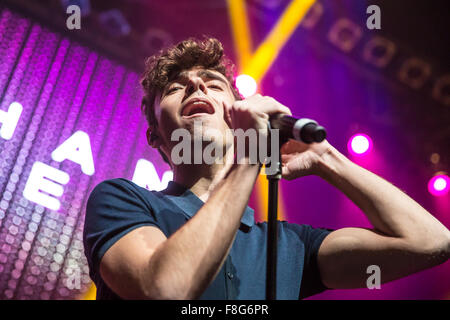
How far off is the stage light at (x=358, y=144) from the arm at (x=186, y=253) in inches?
112

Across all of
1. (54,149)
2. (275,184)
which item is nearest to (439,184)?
(54,149)

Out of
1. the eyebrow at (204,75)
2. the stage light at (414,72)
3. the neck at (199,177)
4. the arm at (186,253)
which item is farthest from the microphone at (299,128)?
the stage light at (414,72)

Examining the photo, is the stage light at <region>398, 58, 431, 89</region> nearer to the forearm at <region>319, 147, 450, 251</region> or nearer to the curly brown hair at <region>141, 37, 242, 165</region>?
the curly brown hair at <region>141, 37, 242, 165</region>

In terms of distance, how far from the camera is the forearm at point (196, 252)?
1.01 metres

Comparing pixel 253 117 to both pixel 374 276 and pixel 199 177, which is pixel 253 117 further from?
pixel 374 276

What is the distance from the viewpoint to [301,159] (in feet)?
5.30

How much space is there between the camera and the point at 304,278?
5.18 feet

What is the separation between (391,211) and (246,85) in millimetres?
2050

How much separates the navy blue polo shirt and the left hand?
0.22 meters

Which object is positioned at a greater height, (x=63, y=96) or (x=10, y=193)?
(x=63, y=96)

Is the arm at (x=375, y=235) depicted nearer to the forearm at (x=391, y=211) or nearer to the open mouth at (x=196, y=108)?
the forearm at (x=391, y=211)

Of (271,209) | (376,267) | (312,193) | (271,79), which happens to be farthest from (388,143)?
(271,209)
